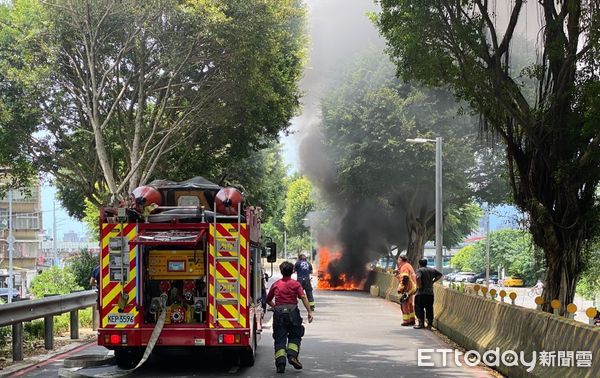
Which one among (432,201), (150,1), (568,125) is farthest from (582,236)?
(432,201)

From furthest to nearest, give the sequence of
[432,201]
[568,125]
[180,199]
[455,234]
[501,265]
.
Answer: [501,265] < [455,234] < [432,201] < [568,125] < [180,199]

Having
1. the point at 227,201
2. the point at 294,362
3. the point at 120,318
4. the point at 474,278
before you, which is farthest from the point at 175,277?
the point at 474,278

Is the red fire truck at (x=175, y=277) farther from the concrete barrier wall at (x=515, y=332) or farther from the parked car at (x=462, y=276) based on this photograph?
the parked car at (x=462, y=276)

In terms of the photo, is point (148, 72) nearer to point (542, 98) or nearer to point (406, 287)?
point (406, 287)

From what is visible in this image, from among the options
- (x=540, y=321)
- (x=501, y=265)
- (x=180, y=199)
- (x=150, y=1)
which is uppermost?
(x=150, y=1)

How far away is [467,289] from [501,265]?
6617cm

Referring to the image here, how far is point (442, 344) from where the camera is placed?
15.4m

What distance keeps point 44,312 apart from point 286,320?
467 centimetres

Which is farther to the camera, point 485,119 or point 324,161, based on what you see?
point 324,161

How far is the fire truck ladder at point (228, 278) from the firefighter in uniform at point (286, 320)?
0.65 meters

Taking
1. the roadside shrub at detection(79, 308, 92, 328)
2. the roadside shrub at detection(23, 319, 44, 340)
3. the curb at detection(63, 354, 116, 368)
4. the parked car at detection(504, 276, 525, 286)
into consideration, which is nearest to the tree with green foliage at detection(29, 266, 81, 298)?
the roadside shrub at detection(79, 308, 92, 328)

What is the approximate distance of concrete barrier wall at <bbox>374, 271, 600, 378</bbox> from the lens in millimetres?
7969

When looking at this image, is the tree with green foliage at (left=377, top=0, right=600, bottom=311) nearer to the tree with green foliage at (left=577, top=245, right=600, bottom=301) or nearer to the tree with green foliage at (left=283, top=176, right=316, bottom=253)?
the tree with green foliage at (left=577, top=245, right=600, bottom=301)

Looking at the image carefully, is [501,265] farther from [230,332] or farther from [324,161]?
[230,332]
